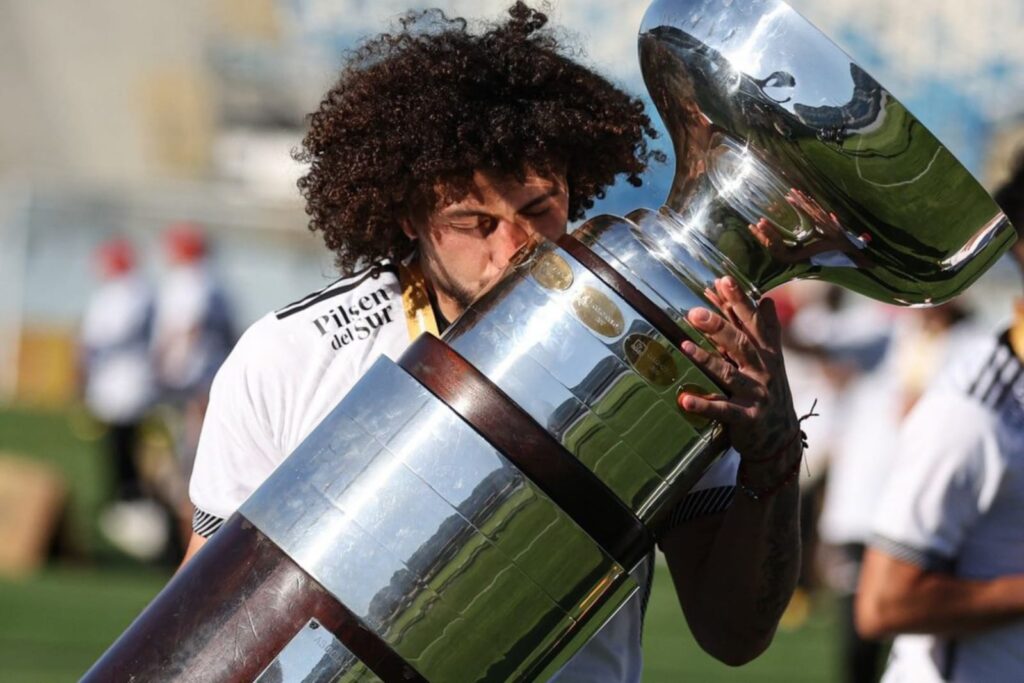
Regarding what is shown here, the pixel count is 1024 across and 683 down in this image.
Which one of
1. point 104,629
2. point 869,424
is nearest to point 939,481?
point 104,629

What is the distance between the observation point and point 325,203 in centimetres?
250

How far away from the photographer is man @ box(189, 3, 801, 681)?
228cm

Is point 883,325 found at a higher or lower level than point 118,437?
lower

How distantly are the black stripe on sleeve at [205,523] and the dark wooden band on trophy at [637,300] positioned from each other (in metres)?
0.71

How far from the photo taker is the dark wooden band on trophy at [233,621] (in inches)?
75.8

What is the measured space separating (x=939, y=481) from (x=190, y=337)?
9.00 meters

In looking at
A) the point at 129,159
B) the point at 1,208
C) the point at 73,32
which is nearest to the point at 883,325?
the point at 1,208

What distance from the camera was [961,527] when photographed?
3219mm

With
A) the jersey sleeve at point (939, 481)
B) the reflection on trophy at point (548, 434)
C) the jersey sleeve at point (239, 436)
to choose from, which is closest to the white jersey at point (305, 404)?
the jersey sleeve at point (239, 436)

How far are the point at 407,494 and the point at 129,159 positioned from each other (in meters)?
28.8

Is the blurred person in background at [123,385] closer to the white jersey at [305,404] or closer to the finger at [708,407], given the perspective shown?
the white jersey at [305,404]

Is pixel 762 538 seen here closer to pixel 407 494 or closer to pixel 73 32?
pixel 407 494

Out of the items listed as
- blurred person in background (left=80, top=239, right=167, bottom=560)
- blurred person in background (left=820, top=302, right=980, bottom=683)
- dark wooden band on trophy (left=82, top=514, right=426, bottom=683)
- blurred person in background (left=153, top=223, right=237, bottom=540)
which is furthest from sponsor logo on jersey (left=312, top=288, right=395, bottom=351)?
blurred person in background (left=153, top=223, right=237, bottom=540)

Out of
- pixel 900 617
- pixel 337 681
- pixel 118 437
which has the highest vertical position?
pixel 118 437
